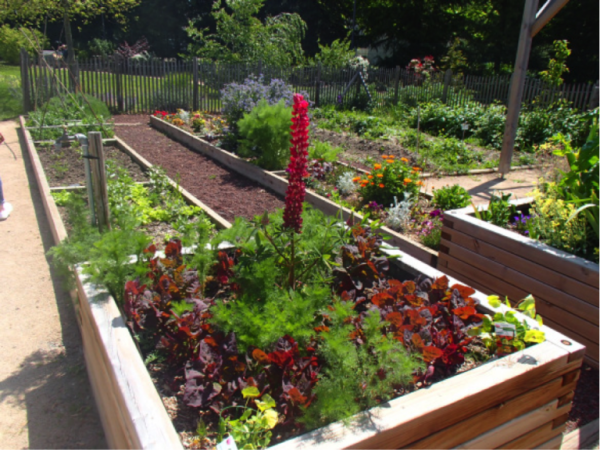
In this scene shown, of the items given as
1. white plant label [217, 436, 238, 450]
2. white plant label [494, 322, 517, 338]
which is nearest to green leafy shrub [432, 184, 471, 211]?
white plant label [494, 322, 517, 338]

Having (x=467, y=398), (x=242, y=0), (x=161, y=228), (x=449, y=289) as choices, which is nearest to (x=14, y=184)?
(x=161, y=228)

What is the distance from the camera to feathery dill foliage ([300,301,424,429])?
1.83 metres

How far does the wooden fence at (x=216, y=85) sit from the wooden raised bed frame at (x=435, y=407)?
494 inches

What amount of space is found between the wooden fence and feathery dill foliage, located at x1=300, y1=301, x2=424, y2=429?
13025 mm

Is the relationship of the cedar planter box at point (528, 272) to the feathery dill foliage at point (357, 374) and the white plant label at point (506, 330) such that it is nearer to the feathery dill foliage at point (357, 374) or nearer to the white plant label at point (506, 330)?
the white plant label at point (506, 330)

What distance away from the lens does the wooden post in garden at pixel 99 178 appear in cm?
331

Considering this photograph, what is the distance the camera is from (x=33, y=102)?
513 inches

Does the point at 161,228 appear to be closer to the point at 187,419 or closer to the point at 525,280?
the point at 187,419

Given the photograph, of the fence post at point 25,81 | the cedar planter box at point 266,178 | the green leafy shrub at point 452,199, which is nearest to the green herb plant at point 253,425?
the cedar planter box at point 266,178

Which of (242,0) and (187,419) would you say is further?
(242,0)

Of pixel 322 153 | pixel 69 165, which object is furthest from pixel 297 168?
pixel 69 165

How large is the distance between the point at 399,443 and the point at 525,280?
2.30 meters

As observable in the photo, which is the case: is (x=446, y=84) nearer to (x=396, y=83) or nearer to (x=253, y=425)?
(x=396, y=83)

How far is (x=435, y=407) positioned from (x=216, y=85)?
14.9 m
